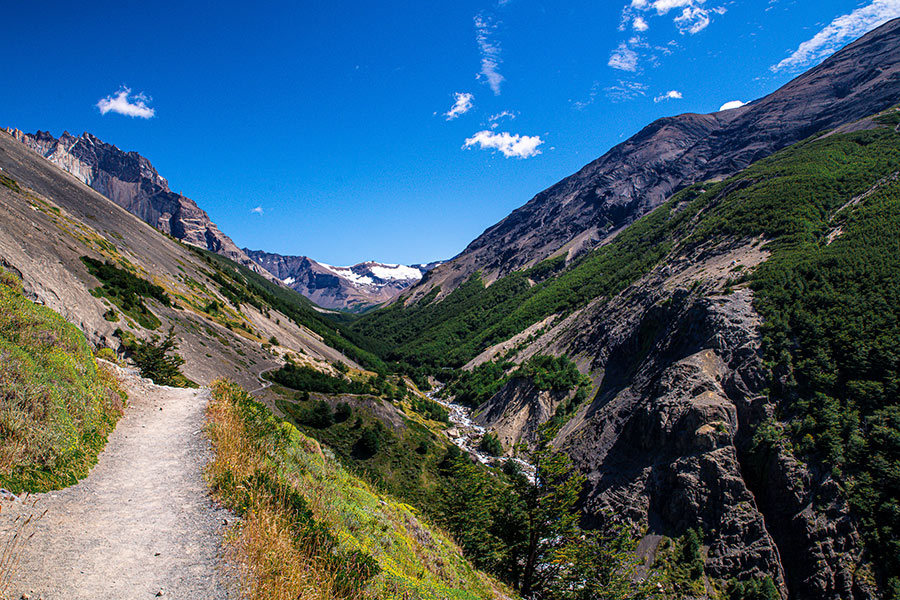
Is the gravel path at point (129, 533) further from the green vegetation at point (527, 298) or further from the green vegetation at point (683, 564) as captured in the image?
the green vegetation at point (527, 298)

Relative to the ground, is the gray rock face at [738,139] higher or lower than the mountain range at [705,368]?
higher

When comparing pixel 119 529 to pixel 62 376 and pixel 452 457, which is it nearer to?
pixel 62 376

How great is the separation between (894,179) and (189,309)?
3901 inches

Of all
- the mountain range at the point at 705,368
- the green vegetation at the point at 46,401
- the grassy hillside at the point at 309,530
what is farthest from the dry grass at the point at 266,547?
the mountain range at the point at 705,368

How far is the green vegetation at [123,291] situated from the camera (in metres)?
35.4

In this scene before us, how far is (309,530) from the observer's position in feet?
21.7

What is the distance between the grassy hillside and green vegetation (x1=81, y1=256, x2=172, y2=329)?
29.6 metres

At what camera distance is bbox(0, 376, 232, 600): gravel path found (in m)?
4.96

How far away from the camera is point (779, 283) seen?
42.3m

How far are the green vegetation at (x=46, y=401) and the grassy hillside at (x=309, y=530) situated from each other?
8.44 ft

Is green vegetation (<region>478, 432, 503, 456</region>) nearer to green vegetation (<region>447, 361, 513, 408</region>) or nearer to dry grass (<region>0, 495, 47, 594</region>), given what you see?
green vegetation (<region>447, 361, 513, 408</region>)

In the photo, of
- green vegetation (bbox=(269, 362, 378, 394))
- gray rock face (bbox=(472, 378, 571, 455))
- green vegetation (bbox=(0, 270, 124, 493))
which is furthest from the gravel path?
gray rock face (bbox=(472, 378, 571, 455))

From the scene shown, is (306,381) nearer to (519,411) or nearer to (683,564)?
(519,411)

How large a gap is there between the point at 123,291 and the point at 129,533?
41170 mm
